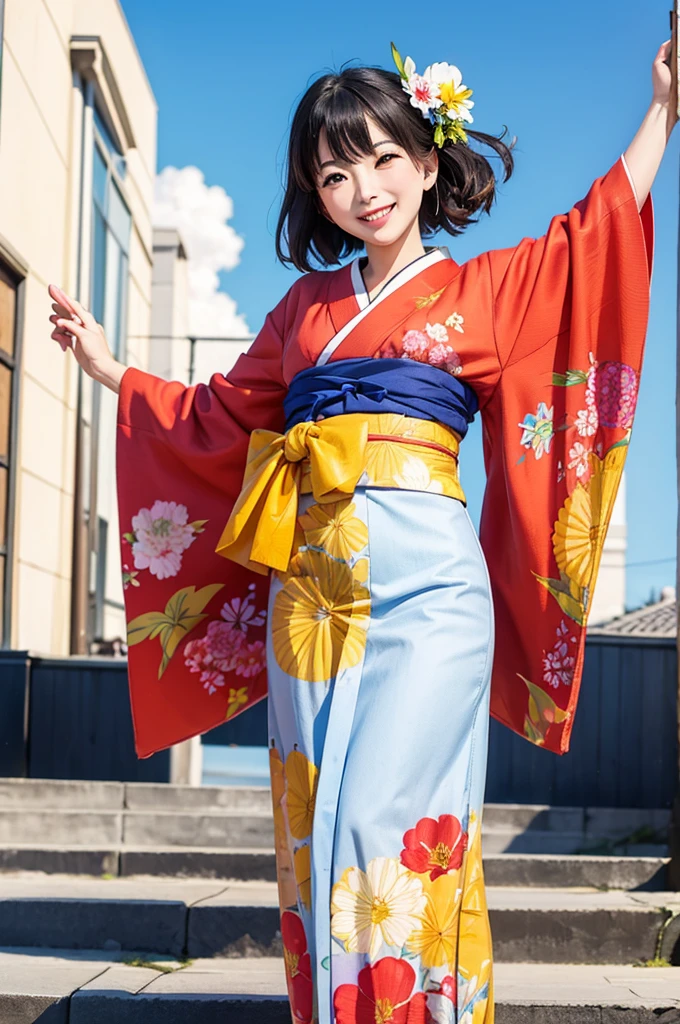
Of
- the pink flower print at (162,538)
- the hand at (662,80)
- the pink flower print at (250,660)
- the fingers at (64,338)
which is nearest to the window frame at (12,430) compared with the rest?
the fingers at (64,338)

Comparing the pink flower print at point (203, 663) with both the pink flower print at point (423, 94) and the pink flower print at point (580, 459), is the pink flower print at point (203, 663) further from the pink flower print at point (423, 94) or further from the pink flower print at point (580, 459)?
the pink flower print at point (423, 94)

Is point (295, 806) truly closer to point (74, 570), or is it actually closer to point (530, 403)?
point (530, 403)

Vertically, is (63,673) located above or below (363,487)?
below

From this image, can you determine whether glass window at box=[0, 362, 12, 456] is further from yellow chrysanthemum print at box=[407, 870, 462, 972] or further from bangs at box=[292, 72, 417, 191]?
yellow chrysanthemum print at box=[407, 870, 462, 972]

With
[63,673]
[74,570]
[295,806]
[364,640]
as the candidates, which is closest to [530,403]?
[364,640]

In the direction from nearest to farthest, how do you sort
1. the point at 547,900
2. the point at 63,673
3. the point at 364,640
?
1. the point at 364,640
2. the point at 547,900
3. the point at 63,673

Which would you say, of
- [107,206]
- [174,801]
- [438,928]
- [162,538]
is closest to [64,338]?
[162,538]

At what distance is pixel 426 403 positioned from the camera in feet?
8.01

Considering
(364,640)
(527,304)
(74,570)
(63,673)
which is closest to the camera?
(364,640)

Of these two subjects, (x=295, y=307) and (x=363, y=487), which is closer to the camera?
(x=363, y=487)

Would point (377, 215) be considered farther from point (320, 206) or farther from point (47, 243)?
point (47, 243)

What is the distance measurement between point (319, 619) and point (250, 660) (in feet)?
1.65

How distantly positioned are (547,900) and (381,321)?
2251 millimetres

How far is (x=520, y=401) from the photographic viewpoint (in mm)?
2607
